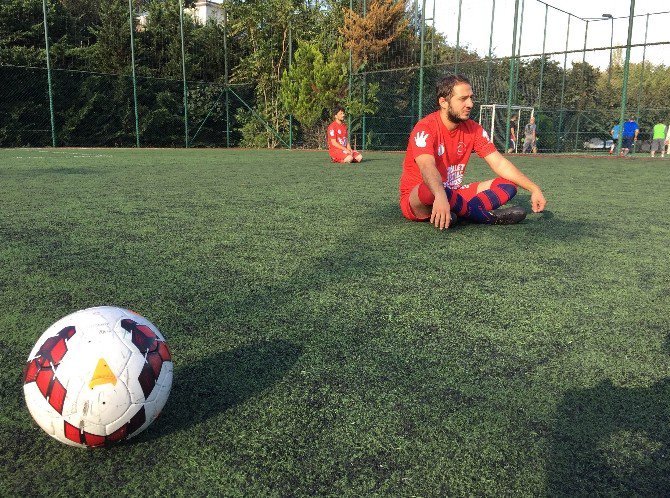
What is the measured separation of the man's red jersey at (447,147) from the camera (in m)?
4.36

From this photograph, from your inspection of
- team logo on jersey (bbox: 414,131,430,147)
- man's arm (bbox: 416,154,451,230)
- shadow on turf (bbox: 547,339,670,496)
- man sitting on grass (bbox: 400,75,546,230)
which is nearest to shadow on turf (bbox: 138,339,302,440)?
shadow on turf (bbox: 547,339,670,496)

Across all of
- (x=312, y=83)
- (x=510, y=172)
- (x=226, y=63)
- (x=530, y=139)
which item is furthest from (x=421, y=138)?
(x=226, y=63)

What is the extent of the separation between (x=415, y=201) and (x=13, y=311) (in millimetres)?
2981

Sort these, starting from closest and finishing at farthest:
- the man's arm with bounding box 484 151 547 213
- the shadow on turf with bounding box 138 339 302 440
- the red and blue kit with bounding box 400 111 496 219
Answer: the shadow on turf with bounding box 138 339 302 440
the man's arm with bounding box 484 151 547 213
the red and blue kit with bounding box 400 111 496 219

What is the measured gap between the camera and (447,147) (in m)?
4.52

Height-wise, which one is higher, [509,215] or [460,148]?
[460,148]

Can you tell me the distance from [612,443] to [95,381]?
53.7 inches

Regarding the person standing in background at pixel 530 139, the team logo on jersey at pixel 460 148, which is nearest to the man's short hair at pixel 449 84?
the team logo on jersey at pixel 460 148

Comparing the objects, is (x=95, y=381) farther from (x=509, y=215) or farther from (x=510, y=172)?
(x=509, y=215)

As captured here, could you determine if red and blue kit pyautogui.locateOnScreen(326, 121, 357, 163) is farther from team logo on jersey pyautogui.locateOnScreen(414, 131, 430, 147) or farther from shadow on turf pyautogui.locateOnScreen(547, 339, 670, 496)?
shadow on turf pyautogui.locateOnScreen(547, 339, 670, 496)

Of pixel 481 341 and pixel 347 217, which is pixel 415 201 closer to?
pixel 347 217

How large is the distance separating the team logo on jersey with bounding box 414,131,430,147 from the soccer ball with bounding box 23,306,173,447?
3056 millimetres

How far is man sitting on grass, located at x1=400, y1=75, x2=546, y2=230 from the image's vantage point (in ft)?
13.7

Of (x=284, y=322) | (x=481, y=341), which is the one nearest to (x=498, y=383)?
(x=481, y=341)
